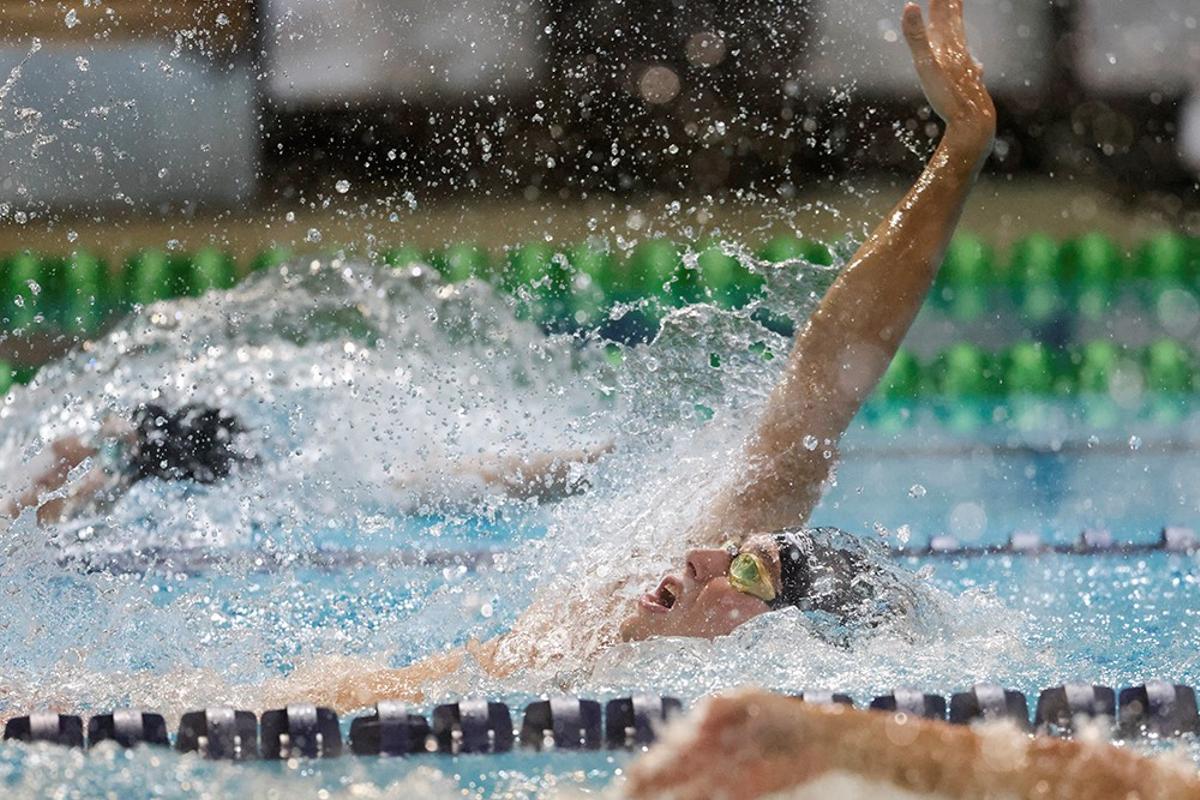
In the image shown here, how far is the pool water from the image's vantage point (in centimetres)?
192

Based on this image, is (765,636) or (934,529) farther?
(934,529)

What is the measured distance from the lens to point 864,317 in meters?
2.16

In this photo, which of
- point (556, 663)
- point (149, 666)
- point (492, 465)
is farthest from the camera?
point (492, 465)

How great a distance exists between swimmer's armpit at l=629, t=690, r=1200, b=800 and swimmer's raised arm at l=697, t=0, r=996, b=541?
1431mm

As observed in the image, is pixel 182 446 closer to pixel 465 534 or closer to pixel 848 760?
pixel 465 534

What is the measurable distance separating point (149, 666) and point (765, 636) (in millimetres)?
1026

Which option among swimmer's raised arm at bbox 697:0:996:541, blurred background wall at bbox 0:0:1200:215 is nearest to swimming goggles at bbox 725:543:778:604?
swimmer's raised arm at bbox 697:0:996:541

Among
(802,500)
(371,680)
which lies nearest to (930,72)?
(802,500)

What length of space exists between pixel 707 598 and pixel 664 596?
66 mm

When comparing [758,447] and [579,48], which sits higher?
[579,48]

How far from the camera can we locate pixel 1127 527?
3625mm

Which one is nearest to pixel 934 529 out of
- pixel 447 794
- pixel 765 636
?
pixel 765 636

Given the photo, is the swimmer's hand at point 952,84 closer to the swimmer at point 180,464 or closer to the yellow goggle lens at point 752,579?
the yellow goggle lens at point 752,579

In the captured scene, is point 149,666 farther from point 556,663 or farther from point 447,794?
point 447,794
